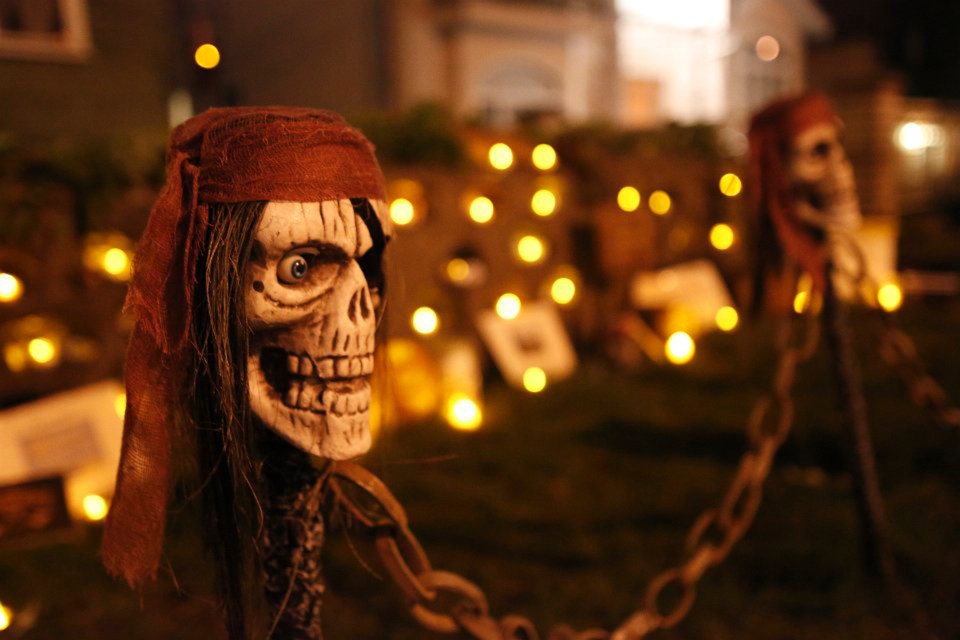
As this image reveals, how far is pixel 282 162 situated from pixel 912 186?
12.5m

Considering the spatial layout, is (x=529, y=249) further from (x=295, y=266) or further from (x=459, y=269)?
(x=295, y=266)

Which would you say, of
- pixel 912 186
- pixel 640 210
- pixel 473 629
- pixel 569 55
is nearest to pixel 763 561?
pixel 473 629

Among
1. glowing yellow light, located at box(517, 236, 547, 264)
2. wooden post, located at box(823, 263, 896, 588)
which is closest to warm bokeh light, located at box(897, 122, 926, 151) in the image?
glowing yellow light, located at box(517, 236, 547, 264)

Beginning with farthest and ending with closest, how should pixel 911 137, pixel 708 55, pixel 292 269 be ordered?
pixel 708 55
pixel 911 137
pixel 292 269

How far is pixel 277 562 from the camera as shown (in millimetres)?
1213

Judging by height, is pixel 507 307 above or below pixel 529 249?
below

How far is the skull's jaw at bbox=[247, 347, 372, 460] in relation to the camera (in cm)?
110

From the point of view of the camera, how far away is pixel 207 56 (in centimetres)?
1044

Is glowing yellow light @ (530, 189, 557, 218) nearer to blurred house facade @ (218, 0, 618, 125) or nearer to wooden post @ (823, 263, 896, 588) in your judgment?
wooden post @ (823, 263, 896, 588)

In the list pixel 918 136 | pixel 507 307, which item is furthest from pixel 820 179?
pixel 918 136

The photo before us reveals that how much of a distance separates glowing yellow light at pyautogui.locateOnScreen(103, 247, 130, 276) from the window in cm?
402

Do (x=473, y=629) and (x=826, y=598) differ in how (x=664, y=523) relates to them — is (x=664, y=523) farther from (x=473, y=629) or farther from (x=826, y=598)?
(x=473, y=629)

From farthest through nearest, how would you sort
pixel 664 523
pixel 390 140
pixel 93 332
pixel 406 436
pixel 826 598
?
pixel 390 140 < pixel 406 436 < pixel 93 332 < pixel 664 523 < pixel 826 598

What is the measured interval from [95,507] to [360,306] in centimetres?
214
